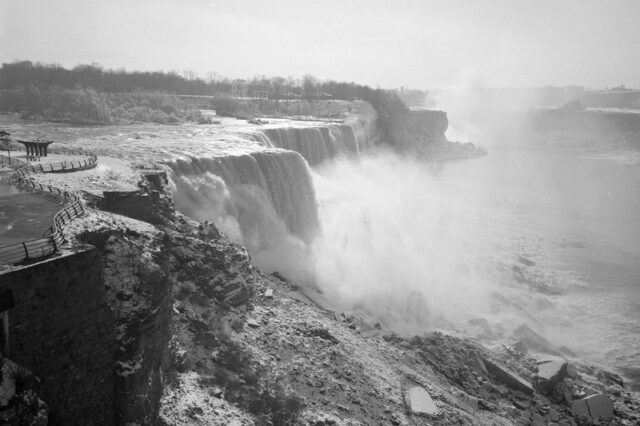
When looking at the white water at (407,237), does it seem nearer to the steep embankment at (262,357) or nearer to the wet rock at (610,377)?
the wet rock at (610,377)

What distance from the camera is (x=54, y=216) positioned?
9211mm

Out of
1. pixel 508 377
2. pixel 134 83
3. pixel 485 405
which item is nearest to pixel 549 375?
pixel 508 377

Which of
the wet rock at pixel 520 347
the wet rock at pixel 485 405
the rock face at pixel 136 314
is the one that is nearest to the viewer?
the rock face at pixel 136 314

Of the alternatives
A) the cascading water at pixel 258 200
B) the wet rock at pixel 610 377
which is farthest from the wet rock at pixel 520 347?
the cascading water at pixel 258 200

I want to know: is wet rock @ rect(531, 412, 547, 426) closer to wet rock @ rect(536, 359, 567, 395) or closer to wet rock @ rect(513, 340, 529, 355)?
wet rock @ rect(536, 359, 567, 395)

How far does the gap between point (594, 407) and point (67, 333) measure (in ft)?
44.7

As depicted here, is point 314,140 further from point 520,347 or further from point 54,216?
point 54,216

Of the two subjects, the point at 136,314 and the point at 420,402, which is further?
the point at 420,402

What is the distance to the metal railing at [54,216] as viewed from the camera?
24.1ft

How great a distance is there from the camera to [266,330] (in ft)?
41.9

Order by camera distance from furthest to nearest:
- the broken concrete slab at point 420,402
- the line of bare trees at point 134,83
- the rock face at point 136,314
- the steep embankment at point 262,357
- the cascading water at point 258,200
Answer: the line of bare trees at point 134,83 < the cascading water at point 258,200 < the broken concrete slab at point 420,402 < the steep embankment at point 262,357 < the rock face at point 136,314

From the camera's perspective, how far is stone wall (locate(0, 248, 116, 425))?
6.72 meters

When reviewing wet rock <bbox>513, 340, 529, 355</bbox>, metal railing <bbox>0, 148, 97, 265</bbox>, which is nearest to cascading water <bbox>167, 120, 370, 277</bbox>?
metal railing <bbox>0, 148, 97, 265</bbox>

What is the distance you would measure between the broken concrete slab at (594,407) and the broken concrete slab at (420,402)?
470 centimetres
